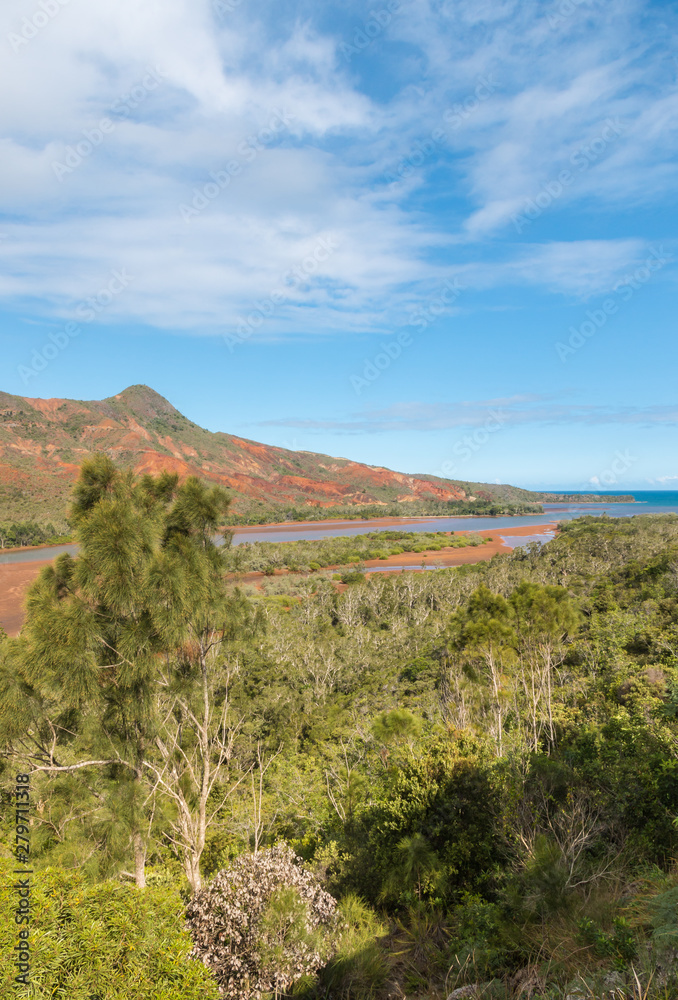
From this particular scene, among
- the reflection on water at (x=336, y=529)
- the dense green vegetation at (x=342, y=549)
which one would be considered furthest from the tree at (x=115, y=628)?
the reflection on water at (x=336, y=529)

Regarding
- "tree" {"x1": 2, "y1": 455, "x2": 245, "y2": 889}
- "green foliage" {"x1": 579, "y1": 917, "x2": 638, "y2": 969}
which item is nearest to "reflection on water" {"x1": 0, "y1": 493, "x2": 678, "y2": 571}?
"tree" {"x1": 2, "y1": 455, "x2": 245, "y2": 889}

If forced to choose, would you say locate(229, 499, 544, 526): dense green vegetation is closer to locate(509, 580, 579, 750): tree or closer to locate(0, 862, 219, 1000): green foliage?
locate(509, 580, 579, 750): tree

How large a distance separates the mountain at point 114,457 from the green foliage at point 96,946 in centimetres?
6300

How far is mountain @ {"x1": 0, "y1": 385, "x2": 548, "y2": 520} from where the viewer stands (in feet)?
301

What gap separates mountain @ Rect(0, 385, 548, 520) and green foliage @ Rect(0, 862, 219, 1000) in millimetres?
63003

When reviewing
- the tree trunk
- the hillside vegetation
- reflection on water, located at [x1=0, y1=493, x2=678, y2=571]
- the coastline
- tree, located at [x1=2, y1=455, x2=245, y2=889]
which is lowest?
the coastline

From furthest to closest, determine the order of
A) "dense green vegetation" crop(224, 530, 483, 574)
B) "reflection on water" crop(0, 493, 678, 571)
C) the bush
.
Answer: "reflection on water" crop(0, 493, 678, 571), "dense green vegetation" crop(224, 530, 483, 574), the bush

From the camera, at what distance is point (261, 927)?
6.10 meters

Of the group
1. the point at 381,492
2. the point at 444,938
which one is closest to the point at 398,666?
the point at 444,938

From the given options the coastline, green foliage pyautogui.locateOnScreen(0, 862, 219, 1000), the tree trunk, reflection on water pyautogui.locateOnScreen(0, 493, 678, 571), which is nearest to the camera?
green foliage pyautogui.locateOnScreen(0, 862, 219, 1000)

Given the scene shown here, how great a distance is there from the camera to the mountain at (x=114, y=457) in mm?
91750

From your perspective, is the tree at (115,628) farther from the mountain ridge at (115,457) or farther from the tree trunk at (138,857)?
the mountain ridge at (115,457)

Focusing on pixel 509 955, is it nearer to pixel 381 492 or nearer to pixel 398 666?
pixel 398 666

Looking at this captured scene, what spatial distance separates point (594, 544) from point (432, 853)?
4473 centimetres
